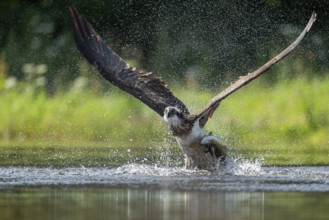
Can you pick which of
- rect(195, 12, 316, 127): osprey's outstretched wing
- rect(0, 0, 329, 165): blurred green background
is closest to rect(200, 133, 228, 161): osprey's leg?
rect(195, 12, 316, 127): osprey's outstretched wing

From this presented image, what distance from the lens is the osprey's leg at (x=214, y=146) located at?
474 inches

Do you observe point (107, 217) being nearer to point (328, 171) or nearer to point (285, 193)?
point (285, 193)

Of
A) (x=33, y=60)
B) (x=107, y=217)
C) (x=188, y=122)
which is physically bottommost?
(x=107, y=217)

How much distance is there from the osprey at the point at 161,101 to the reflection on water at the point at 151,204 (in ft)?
4.86

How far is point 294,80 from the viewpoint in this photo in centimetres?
1761

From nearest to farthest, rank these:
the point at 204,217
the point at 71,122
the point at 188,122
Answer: the point at 204,217, the point at 188,122, the point at 71,122

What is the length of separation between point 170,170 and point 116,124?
4.46 metres

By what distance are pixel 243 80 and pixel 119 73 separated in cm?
134

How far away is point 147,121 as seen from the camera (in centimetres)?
1653

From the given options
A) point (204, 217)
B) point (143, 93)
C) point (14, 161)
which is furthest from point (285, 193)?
point (14, 161)

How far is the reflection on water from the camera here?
8.96 metres

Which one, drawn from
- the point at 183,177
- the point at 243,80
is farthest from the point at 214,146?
the point at 243,80

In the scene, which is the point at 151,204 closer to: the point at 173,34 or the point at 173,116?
the point at 173,116

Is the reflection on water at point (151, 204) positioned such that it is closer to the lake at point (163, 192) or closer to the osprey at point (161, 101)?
the lake at point (163, 192)
